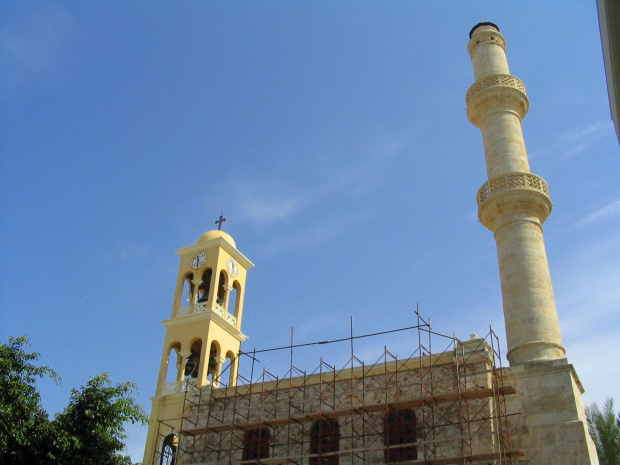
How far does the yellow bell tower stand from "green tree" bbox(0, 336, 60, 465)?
184 inches

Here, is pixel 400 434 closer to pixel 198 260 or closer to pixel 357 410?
pixel 357 410

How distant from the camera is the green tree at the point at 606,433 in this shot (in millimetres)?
17500

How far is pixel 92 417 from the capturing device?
45.7 feet

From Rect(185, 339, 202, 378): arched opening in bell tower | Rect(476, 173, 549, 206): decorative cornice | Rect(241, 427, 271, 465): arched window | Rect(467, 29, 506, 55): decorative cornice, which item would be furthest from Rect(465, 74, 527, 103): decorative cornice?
Rect(185, 339, 202, 378): arched opening in bell tower

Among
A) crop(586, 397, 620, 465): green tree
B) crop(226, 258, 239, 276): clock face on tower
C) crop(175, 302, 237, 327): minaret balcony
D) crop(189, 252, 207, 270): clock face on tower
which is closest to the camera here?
crop(586, 397, 620, 465): green tree

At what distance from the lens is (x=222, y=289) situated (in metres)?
22.6

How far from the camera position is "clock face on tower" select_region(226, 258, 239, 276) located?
74.4 feet

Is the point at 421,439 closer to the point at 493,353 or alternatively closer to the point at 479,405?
the point at 479,405

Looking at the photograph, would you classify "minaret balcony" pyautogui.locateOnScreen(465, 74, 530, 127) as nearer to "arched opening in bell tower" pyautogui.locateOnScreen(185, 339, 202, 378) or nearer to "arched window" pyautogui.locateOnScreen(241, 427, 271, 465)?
"arched window" pyautogui.locateOnScreen(241, 427, 271, 465)

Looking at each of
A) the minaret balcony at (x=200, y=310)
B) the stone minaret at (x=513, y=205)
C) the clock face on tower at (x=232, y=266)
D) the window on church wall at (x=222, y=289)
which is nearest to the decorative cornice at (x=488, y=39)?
the stone minaret at (x=513, y=205)

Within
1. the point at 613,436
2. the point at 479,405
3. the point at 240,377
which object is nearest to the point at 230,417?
the point at 240,377

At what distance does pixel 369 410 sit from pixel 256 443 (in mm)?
3319

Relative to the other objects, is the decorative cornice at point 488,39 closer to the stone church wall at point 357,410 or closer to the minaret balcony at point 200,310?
the stone church wall at point 357,410

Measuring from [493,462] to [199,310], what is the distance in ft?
37.0
